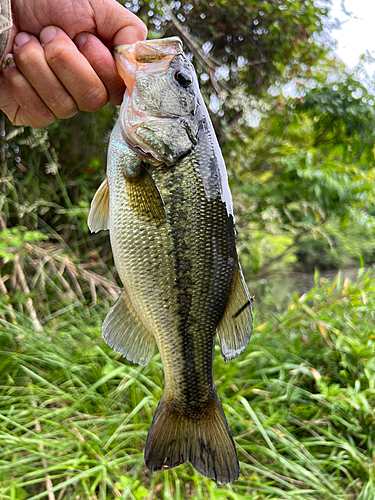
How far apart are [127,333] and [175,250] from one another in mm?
343

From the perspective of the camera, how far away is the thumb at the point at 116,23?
4.17ft

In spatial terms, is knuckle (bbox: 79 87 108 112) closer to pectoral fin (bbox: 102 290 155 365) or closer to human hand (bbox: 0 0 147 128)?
human hand (bbox: 0 0 147 128)

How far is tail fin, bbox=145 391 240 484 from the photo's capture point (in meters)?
1.17

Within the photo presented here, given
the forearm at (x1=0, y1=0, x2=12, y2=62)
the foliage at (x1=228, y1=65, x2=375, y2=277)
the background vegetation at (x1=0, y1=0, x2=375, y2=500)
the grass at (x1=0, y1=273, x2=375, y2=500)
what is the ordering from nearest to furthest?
the forearm at (x1=0, y1=0, x2=12, y2=62)
the grass at (x1=0, y1=273, x2=375, y2=500)
the background vegetation at (x1=0, y1=0, x2=375, y2=500)
the foliage at (x1=228, y1=65, x2=375, y2=277)

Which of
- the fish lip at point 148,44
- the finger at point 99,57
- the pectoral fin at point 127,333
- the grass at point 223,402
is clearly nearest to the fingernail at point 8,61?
the finger at point 99,57

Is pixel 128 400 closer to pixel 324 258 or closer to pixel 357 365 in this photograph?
pixel 357 365

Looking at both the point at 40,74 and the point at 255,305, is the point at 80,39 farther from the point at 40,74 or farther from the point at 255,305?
the point at 255,305

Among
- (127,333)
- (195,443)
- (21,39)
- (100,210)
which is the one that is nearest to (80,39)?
(21,39)

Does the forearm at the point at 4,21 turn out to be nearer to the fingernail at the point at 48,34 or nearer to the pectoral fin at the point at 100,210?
the fingernail at the point at 48,34

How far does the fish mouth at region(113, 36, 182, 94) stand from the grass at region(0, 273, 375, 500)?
5.76 ft

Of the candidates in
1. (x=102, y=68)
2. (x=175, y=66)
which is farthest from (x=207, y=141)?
(x=102, y=68)

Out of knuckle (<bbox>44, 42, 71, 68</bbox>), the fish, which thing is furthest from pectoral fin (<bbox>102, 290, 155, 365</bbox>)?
knuckle (<bbox>44, 42, 71, 68</bbox>)

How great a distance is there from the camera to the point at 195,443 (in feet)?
4.03

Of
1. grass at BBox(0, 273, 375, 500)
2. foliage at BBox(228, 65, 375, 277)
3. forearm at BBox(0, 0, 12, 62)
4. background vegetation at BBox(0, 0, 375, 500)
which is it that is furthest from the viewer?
foliage at BBox(228, 65, 375, 277)
